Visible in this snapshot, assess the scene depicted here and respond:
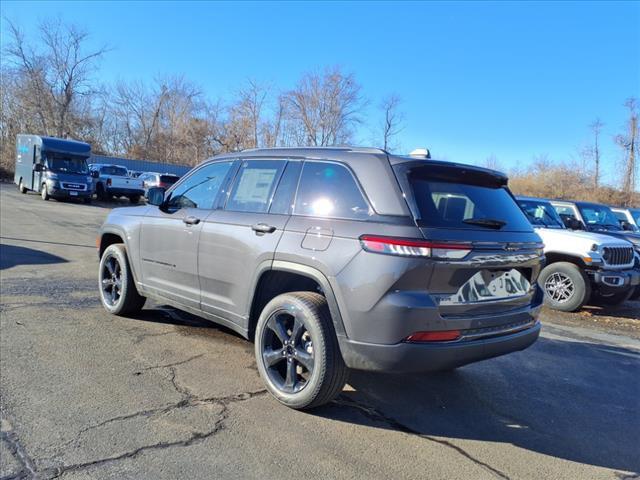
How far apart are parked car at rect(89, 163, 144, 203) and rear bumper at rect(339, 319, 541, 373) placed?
24.2 m

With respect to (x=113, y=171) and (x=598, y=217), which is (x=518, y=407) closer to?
(x=598, y=217)

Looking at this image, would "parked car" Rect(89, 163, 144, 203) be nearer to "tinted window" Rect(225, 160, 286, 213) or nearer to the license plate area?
"tinted window" Rect(225, 160, 286, 213)

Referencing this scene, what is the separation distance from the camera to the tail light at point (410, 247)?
9.59 ft

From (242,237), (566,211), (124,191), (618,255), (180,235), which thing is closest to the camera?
(242,237)

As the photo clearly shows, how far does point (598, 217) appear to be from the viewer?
1108 centimetres

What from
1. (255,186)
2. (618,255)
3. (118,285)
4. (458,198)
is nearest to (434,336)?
(458,198)

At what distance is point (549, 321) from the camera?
293 inches

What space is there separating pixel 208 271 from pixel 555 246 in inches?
254

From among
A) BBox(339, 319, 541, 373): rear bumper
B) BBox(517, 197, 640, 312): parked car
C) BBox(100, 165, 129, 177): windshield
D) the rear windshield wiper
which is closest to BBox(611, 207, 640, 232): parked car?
BBox(517, 197, 640, 312): parked car

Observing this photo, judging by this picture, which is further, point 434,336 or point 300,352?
point 300,352

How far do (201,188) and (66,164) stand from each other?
2044cm

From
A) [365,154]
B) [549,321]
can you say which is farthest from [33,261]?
[549,321]

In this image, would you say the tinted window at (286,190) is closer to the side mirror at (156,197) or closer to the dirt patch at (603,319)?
the side mirror at (156,197)

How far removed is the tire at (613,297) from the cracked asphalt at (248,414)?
311cm
